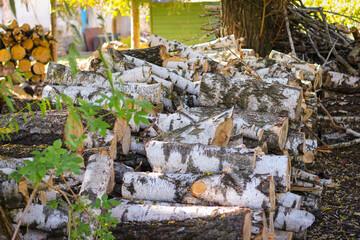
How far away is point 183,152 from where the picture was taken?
10.1 ft

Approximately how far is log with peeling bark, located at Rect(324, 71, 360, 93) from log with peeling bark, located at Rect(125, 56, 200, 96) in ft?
10.7

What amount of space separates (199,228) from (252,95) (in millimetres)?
2360

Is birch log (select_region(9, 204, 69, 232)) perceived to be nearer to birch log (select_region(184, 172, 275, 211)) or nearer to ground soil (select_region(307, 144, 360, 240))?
birch log (select_region(184, 172, 275, 211))

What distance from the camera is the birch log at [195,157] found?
116 inches

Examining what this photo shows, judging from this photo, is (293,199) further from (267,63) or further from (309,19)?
(309,19)

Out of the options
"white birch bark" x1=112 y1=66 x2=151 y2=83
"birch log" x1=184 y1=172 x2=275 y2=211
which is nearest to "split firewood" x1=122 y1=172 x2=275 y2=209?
"birch log" x1=184 y1=172 x2=275 y2=211

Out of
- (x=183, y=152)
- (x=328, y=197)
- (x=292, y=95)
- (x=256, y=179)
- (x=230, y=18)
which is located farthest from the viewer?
(x=230, y=18)

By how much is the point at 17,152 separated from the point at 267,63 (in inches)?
183

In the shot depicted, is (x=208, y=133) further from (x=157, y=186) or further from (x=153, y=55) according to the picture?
(x=153, y=55)

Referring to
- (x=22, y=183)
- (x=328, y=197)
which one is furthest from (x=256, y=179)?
(x=328, y=197)

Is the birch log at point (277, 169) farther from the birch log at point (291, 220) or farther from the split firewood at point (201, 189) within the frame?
the split firewood at point (201, 189)

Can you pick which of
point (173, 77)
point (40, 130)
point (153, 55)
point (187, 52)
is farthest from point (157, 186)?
point (187, 52)

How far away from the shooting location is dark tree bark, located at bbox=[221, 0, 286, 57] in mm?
7902

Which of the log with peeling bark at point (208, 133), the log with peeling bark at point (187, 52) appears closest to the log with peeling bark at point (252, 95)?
the log with peeling bark at point (208, 133)
